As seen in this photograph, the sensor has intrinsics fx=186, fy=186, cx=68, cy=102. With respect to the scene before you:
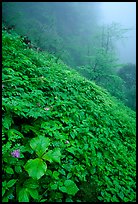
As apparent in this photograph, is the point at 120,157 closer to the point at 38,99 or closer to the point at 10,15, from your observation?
the point at 38,99

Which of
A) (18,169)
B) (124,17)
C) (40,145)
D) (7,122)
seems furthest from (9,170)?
(124,17)

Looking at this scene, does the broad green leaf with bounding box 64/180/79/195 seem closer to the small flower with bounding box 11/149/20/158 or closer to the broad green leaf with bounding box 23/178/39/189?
the broad green leaf with bounding box 23/178/39/189

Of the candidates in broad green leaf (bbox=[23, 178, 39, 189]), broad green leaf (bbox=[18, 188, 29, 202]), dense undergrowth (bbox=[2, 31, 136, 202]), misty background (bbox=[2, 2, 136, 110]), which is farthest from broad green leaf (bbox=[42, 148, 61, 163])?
misty background (bbox=[2, 2, 136, 110])

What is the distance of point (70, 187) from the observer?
2.12m

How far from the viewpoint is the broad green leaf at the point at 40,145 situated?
2.11 meters

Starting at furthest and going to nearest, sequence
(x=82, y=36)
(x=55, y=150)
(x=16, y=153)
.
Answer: (x=82, y=36)
(x=55, y=150)
(x=16, y=153)

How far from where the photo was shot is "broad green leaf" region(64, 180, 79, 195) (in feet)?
6.83

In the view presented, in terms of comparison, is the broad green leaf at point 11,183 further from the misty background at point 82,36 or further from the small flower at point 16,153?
the misty background at point 82,36

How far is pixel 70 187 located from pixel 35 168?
50 centimetres

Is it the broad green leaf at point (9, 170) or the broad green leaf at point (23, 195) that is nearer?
the broad green leaf at point (23, 195)

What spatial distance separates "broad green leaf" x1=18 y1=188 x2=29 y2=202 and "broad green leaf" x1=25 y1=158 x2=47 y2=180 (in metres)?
0.16

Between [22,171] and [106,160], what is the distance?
1.59 meters

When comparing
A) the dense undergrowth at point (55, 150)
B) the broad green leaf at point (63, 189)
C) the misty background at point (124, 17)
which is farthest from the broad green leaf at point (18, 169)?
the misty background at point (124, 17)

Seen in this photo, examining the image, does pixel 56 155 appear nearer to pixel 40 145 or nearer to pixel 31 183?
pixel 40 145
